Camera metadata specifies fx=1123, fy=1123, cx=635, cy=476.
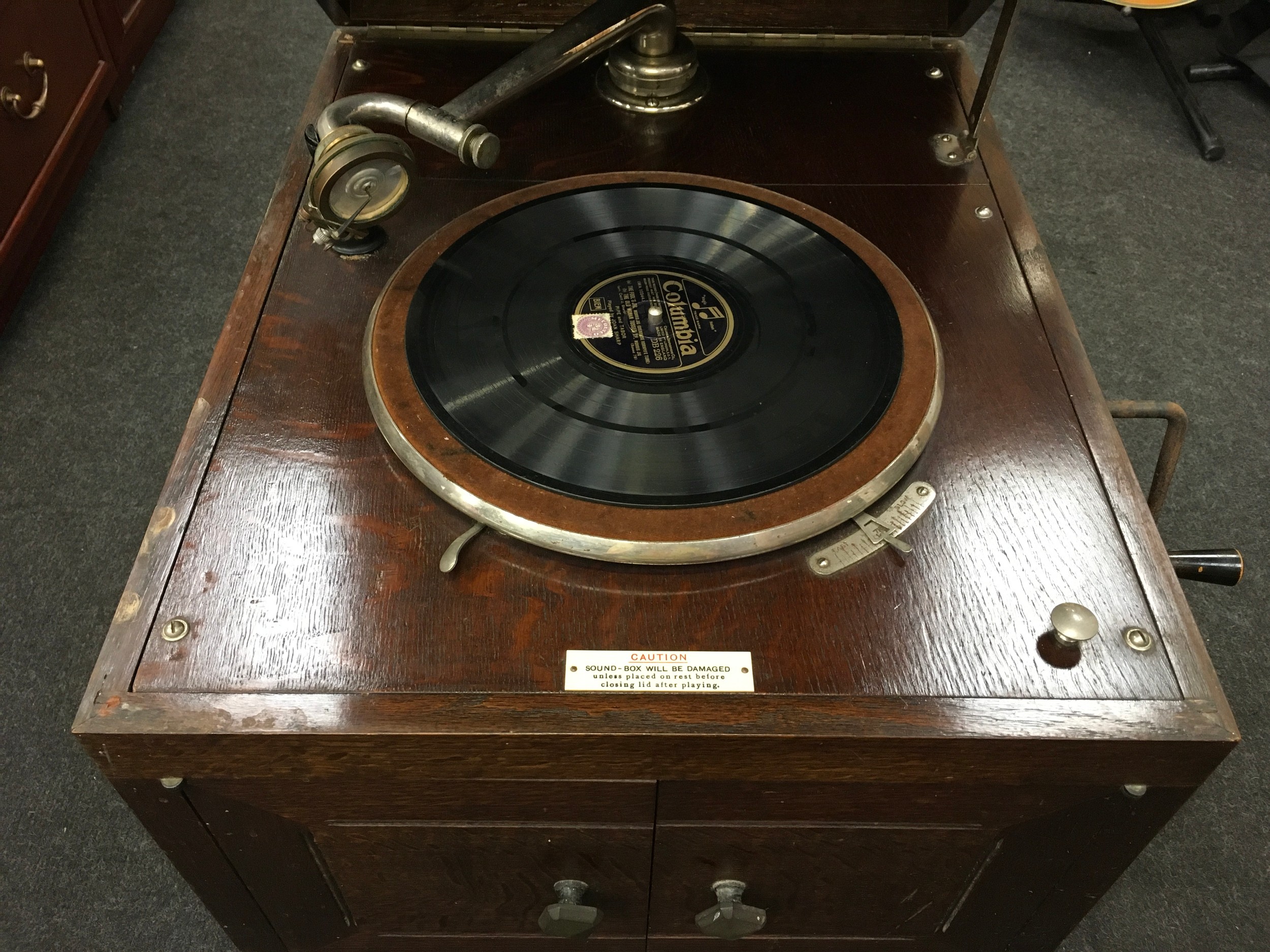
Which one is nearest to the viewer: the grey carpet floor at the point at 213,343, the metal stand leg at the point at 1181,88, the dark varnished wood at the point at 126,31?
the grey carpet floor at the point at 213,343

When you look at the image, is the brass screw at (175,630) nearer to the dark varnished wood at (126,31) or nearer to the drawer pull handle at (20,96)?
the drawer pull handle at (20,96)

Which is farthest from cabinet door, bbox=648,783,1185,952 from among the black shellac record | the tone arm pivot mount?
the tone arm pivot mount

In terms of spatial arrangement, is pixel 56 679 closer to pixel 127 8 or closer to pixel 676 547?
pixel 676 547

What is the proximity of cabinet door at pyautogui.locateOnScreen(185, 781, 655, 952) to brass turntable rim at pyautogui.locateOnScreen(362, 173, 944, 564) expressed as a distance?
200 millimetres

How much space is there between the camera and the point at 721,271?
3.64 ft

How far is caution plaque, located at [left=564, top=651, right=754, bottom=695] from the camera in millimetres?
824

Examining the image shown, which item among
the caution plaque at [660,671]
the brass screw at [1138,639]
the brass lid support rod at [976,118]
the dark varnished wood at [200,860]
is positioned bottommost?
the dark varnished wood at [200,860]

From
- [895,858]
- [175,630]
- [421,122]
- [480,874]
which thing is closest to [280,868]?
[480,874]

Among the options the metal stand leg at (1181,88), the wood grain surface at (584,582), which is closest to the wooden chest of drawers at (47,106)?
the wood grain surface at (584,582)

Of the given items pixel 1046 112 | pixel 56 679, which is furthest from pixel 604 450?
pixel 1046 112

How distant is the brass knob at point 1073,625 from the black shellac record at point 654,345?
22cm

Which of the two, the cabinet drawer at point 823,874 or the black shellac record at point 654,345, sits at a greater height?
the black shellac record at point 654,345

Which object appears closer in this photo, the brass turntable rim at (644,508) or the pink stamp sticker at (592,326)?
the brass turntable rim at (644,508)

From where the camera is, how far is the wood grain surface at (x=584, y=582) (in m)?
0.83
